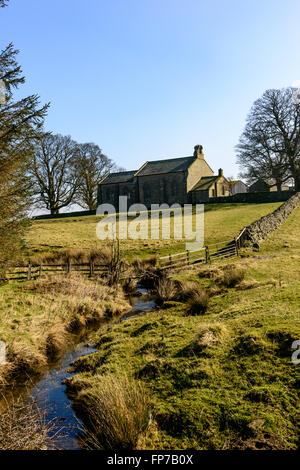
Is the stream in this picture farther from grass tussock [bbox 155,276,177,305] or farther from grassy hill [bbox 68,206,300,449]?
grass tussock [bbox 155,276,177,305]

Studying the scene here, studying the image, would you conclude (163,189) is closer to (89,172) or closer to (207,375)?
(89,172)

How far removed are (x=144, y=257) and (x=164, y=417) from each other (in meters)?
18.2

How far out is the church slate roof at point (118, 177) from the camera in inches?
2274

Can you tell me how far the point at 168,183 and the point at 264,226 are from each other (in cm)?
2823

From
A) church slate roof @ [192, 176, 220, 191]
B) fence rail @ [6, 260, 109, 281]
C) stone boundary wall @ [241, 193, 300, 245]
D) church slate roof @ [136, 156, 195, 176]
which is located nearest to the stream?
fence rail @ [6, 260, 109, 281]

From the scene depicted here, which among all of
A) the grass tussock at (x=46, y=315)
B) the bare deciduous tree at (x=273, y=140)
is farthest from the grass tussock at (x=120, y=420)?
the bare deciduous tree at (x=273, y=140)

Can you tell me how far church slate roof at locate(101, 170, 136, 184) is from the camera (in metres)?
57.8

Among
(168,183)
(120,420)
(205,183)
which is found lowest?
(120,420)

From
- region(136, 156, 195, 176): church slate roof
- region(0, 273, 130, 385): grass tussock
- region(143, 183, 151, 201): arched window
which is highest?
region(136, 156, 195, 176): church slate roof

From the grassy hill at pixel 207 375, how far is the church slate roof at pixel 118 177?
156 ft

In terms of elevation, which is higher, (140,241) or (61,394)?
(140,241)

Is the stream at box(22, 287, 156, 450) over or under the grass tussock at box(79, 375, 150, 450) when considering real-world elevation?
under

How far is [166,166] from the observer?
56.9 metres

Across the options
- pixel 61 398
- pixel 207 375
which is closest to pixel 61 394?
pixel 61 398
